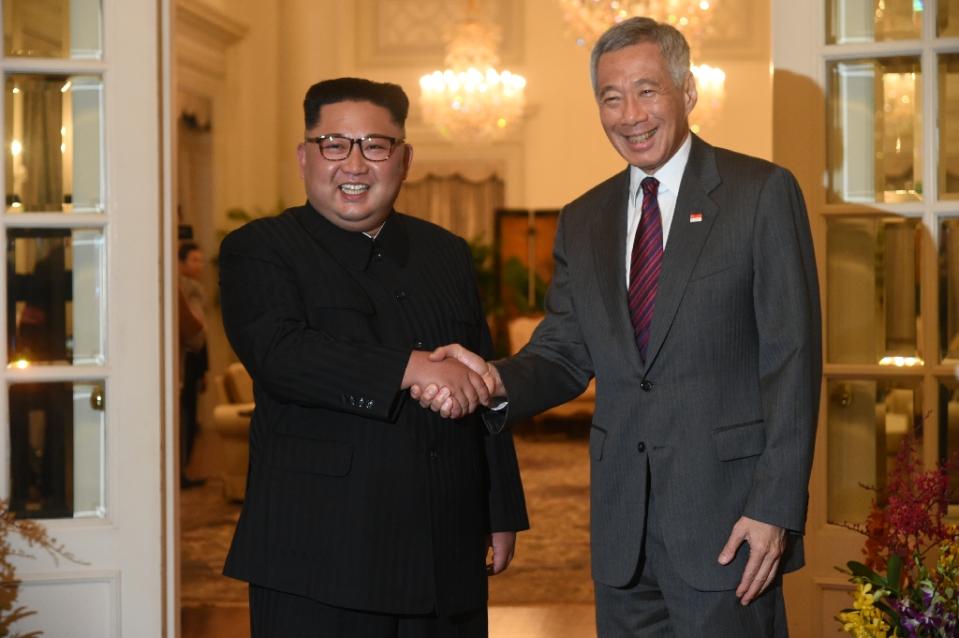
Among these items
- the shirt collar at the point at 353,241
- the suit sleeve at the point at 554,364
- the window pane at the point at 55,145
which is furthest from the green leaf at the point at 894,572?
the window pane at the point at 55,145

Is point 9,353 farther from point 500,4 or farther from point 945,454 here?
point 500,4

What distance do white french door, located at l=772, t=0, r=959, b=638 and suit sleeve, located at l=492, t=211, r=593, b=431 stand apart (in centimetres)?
107

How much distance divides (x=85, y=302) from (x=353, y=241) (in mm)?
1318

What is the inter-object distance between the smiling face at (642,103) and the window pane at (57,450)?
189 cm

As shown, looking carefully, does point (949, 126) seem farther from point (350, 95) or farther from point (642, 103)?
point (350, 95)

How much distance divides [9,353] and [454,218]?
11280mm

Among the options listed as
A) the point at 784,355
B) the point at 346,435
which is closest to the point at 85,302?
the point at 346,435

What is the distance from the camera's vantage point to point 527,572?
6547mm

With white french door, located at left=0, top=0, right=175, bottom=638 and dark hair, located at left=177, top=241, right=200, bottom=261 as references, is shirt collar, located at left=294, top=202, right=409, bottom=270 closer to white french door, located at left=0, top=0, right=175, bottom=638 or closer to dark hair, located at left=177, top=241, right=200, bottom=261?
white french door, located at left=0, top=0, right=175, bottom=638

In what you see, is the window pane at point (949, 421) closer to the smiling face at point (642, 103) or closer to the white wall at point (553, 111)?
the smiling face at point (642, 103)

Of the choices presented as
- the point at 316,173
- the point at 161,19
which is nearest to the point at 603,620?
the point at 316,173

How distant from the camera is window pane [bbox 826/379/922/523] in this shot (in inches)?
142

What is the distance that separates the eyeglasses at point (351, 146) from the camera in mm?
2660

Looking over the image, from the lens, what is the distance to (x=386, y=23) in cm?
1459
